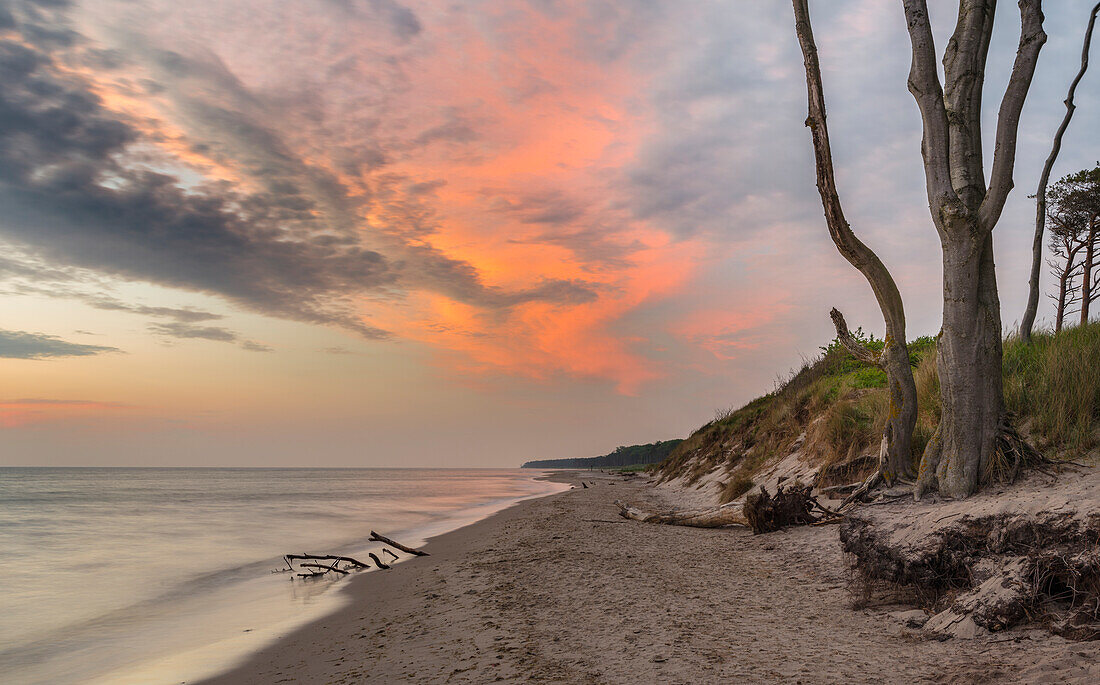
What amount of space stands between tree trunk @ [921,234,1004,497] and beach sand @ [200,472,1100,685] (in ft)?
5.78

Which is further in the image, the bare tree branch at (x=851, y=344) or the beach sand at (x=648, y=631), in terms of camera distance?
the bare tree branch at (x=851, y=344)

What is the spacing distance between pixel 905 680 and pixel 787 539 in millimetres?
5237

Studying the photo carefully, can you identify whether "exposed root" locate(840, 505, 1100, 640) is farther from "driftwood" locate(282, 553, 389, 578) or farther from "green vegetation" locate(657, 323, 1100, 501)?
"driftwood" locate(282, 553, 389, 578)

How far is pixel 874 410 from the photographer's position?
11711 millimetres

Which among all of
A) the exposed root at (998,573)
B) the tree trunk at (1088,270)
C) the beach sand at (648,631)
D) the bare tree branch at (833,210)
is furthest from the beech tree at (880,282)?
the tree trunk at (1088,270)

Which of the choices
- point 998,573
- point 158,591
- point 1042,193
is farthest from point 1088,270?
point 158,591

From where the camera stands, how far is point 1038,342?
913 centimetres

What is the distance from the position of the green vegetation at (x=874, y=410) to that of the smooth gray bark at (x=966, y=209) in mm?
986

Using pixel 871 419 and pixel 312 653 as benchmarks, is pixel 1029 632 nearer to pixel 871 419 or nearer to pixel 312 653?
pixel 312 653

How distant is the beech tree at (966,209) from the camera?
21.2ft

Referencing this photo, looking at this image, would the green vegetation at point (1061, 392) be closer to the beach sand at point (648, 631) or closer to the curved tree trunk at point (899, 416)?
the curved tree trunk at point (899, 416)

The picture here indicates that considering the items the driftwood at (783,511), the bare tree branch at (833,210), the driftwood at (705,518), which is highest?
the bare tree branch at (833,210)

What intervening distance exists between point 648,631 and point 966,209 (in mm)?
6074

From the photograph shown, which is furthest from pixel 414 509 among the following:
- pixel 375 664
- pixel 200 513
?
pixel 375 664
